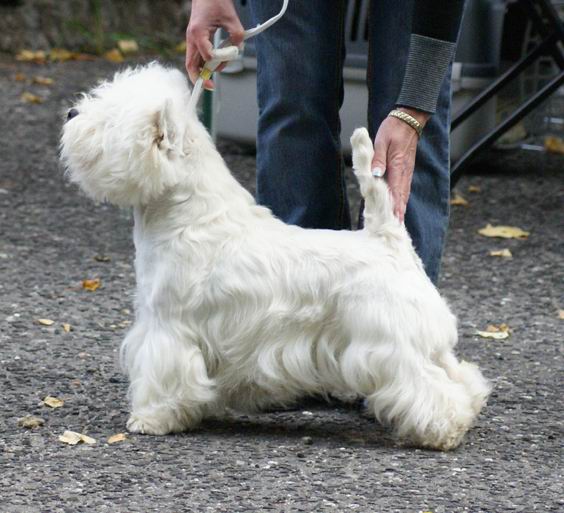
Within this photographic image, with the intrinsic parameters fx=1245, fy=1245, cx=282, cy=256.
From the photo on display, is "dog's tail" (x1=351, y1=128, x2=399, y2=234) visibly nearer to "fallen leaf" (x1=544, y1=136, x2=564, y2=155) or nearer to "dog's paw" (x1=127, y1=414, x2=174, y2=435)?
"dog's paw" (x1=127, y1=414, x2=174, y2=435)

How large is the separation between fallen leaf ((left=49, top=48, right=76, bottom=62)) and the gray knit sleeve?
6.45 meters

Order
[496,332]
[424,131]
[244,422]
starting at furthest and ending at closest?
[496,332], [424,131], [244,422]

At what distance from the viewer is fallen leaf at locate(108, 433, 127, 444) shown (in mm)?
2950

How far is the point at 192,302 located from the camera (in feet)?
9.51

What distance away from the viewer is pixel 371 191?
291cm

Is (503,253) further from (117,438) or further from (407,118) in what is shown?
(117,438)

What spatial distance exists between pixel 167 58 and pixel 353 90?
361 centimetres

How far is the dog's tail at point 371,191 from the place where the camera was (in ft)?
9.46

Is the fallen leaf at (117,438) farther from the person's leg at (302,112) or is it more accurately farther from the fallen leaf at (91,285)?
the fallen leaf at (91,285)

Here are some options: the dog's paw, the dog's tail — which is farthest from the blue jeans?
the dog's paw

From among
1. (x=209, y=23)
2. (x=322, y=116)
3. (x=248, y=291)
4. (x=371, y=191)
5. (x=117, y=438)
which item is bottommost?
(x=117, y=438)

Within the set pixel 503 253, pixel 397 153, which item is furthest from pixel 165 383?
pixel 503 253

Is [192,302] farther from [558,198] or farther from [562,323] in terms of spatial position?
[558,198]

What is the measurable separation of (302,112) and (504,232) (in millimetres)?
2361
